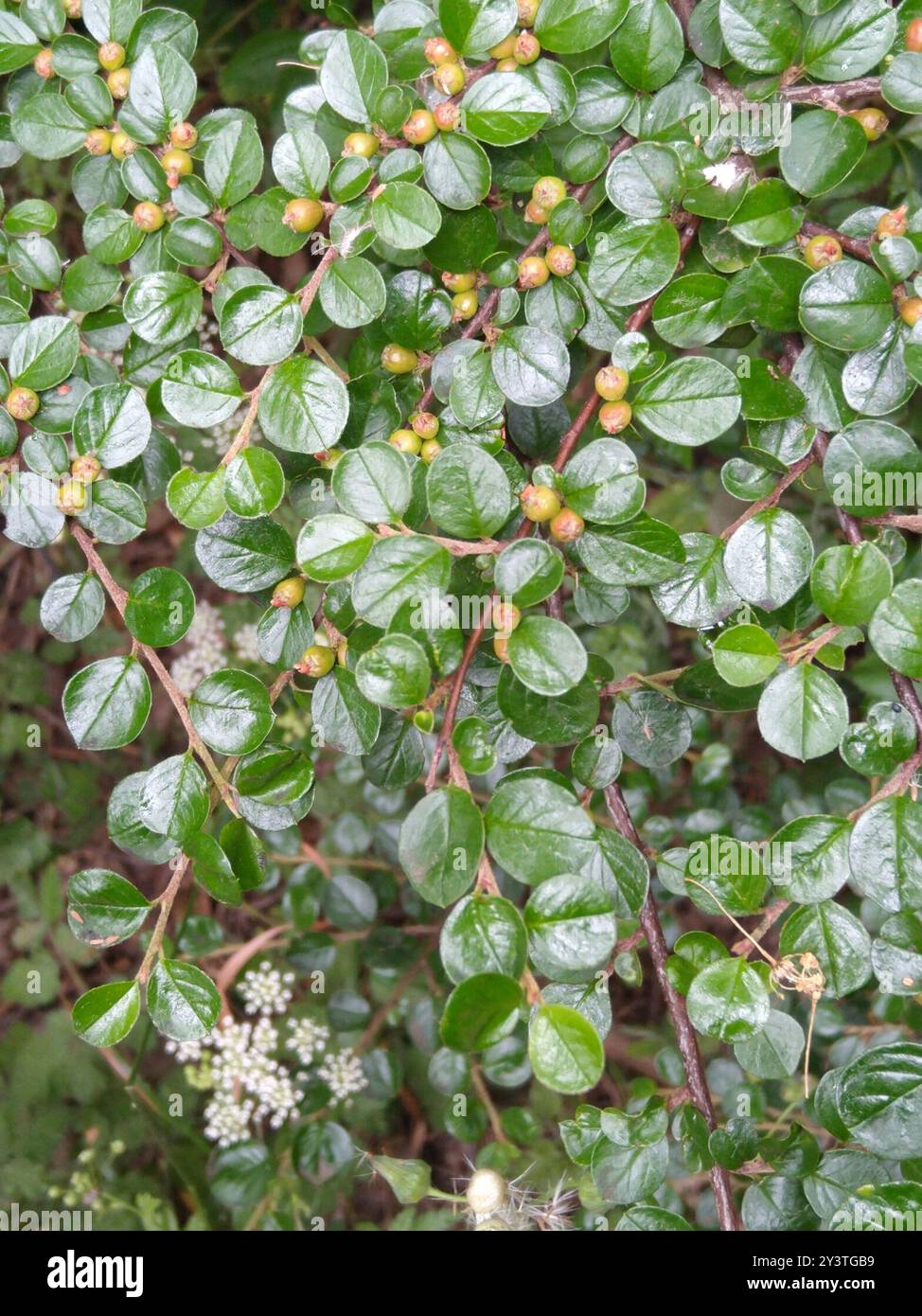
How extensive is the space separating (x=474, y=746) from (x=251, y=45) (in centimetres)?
152

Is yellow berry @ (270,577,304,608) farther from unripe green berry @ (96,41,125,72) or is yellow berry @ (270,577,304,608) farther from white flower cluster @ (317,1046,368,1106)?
white flower cluster @ (317,1046,368,1106)

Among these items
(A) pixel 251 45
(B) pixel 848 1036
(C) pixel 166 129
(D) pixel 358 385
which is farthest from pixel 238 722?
(A) pixel 251 45

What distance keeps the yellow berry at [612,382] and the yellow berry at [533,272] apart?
14 centimetres

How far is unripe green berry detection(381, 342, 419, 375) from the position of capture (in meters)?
1.10

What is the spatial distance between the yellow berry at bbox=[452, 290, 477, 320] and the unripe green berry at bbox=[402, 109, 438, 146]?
15 centimetres

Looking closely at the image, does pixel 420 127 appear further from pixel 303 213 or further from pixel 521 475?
pixel 521 475

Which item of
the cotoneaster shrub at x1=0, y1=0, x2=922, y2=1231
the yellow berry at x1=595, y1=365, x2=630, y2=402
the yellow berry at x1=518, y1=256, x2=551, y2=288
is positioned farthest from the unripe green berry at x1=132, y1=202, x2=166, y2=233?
the yellow berry at x1=595, y1=365, x2=630, y2=402

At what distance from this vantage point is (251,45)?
Answer: 1.83m

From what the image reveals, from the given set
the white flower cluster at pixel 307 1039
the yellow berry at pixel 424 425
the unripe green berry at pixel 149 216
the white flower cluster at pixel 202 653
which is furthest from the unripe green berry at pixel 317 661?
the white flower cluster at pixel 202 653

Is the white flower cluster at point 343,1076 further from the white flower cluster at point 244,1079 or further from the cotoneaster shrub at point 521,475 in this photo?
the cotoneaster shrub at point 521,475

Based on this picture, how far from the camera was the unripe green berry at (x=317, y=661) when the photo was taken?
1044 millimetres

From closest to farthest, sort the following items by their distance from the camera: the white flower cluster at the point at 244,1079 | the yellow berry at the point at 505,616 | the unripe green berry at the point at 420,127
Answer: the yellow berry at the point at 505,616 → the unripe green berry at the point at 420,127 → the white flower cluster at the point at 244,1079

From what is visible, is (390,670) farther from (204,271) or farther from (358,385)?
(204,271)

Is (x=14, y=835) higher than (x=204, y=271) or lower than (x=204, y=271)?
lower
